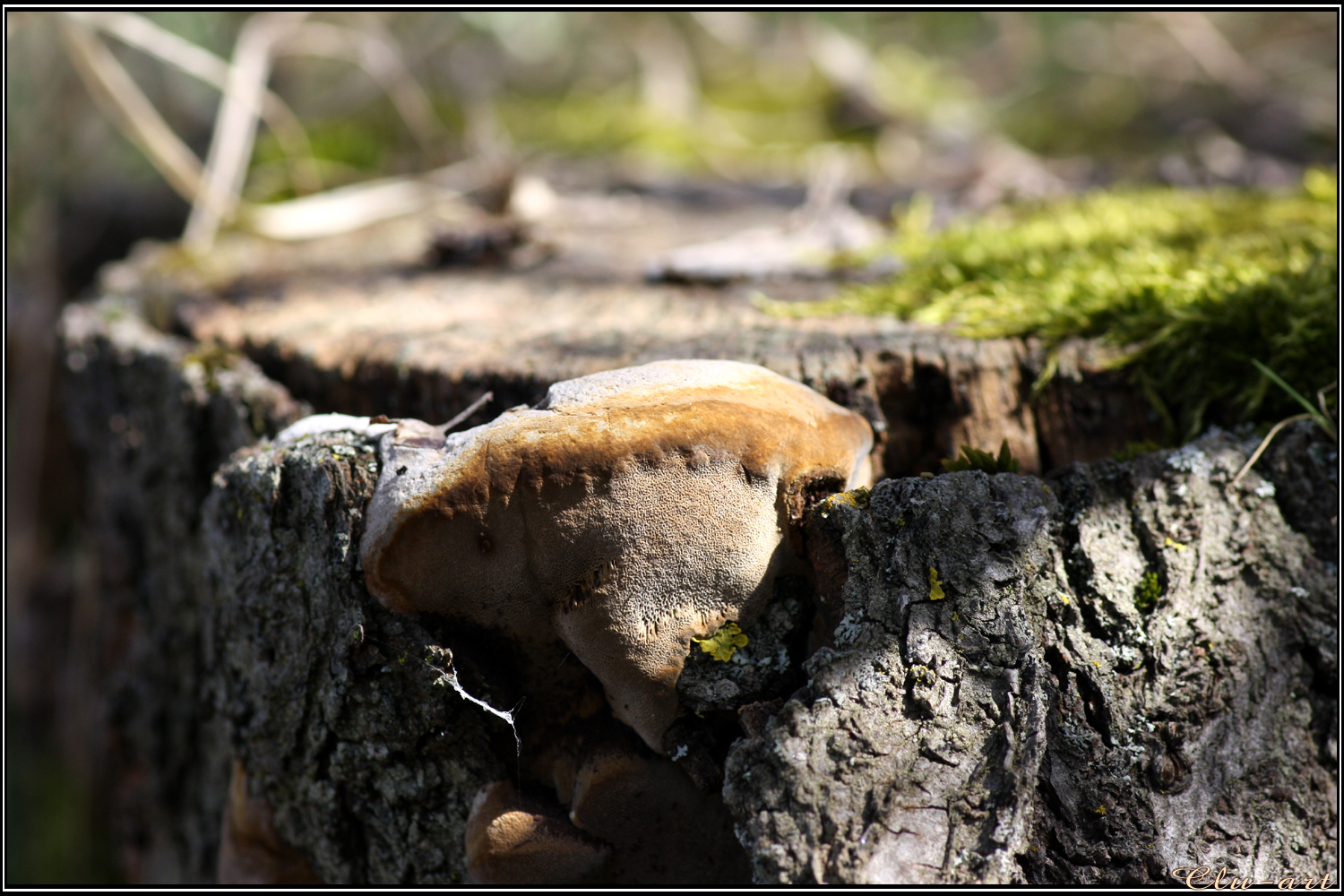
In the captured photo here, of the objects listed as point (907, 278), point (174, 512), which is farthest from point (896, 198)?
point (174, 512)

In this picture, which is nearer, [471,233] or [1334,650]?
[1334,650]

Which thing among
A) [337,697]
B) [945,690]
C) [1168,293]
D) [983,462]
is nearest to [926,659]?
[945,690]

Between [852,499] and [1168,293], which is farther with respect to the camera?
[1168,293]

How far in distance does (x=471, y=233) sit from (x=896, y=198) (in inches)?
80.0

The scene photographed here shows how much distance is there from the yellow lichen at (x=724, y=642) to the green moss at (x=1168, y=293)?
1.06 metres

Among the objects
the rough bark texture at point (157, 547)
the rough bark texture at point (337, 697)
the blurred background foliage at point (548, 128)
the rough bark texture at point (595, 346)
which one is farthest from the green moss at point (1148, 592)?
the blurred background foliage at point (548, 128)

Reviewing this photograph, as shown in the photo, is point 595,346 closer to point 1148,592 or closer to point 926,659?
point 926,659

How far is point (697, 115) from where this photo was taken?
20.7 ft

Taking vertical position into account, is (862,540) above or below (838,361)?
below

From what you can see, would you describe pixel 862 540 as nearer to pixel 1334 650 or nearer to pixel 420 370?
pixel 1334 650

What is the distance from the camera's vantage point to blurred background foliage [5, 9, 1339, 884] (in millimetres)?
4457

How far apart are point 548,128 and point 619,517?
5123 millimetres

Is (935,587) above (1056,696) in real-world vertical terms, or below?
above

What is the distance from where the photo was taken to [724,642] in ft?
4.98
